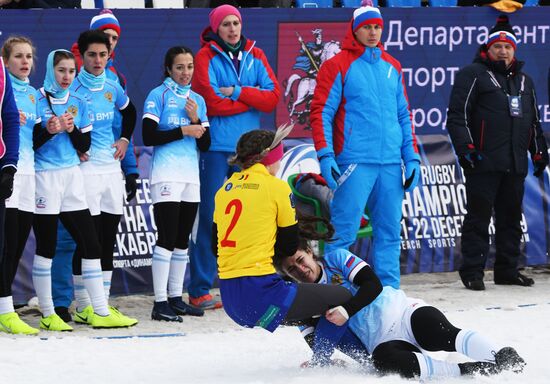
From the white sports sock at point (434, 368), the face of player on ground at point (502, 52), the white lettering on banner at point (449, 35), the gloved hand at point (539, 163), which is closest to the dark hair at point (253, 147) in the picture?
the white sports sock at point (434, 368)

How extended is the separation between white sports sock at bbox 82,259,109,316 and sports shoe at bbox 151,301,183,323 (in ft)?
1.45

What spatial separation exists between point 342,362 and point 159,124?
3.07m

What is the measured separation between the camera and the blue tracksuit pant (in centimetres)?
888

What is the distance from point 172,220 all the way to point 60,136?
3.54 feet

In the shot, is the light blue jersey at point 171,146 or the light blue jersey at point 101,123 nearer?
the light blue jersey at point 101,123

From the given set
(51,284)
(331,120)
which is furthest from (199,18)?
(51,284)

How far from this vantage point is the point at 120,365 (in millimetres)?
6566

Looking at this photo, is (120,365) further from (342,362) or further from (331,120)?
(331,120)

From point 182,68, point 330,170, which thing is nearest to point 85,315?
point 182,68

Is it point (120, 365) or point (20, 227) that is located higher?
point (20, 227)

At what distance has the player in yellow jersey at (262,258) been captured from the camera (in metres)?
Answer: 6.20

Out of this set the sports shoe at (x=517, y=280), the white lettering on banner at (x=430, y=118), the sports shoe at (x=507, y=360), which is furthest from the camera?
the white lettering on banner at (x=430, y=118)

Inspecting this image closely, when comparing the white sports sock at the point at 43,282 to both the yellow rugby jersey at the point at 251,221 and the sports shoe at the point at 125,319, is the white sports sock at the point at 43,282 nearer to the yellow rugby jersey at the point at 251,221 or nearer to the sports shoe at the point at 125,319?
the sports shoe at the point at 125,319

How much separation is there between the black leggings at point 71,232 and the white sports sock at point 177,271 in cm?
79
